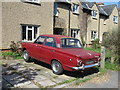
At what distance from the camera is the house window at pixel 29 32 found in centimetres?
1118

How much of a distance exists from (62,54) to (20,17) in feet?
22.4

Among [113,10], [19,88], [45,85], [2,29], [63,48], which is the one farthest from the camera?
[113,10]

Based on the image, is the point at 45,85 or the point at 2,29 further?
the point at 2,29

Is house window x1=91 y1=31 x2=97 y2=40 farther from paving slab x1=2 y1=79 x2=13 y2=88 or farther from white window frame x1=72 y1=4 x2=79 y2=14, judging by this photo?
paving slab x1=2 y1=79 x2=13 y2=88

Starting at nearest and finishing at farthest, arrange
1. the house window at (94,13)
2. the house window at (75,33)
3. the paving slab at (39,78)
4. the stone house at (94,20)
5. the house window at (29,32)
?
1. the paving slab at (39,78)
2. the house window at (29,32)
3. the house window at (75,33)
4. the stone house at (94,20)
5. the house window at (94,13)

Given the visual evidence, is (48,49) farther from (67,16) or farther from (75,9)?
(75,9)

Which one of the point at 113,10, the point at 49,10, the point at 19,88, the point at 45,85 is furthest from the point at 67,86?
the point at 113,10

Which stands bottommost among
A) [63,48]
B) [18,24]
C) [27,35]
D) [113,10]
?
[63,48]

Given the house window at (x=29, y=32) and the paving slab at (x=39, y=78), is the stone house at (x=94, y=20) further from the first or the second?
the paving slab at (x=39, y=78)

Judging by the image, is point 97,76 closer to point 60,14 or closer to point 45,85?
point 45,85

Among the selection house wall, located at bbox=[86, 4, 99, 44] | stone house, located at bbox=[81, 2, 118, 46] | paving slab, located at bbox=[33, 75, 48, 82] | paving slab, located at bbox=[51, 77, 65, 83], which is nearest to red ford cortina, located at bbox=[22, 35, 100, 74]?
paving slab, located at bbox=[51, 77, 65, 83]

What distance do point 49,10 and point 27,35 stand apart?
362cm

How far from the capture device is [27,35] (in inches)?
447

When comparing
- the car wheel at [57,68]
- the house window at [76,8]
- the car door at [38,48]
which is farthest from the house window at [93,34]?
the car wheel at [57,68]
